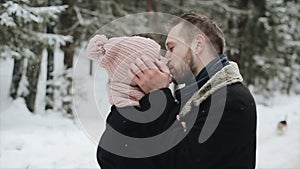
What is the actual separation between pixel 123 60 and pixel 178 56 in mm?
240

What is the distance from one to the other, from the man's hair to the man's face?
0.03 m

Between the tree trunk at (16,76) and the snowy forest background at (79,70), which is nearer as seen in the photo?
the snowy forest background at (79,70)

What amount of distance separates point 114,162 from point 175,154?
10.9 inches

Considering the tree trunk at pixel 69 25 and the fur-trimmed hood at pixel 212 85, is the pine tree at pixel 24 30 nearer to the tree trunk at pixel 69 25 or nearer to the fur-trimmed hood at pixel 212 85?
the tree trunk at pixel 69 25

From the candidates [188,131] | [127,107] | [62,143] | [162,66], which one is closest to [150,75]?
[162,66]

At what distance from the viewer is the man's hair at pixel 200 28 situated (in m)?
1.88

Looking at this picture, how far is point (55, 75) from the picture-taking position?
11.4 m

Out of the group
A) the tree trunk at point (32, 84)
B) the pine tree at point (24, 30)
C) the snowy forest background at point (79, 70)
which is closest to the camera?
the snowy forest background at point (79, 70)

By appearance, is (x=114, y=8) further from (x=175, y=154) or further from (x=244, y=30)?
(x=175, y=154)

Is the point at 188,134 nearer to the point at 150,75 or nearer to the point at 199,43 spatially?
Answer: the point at 150,75

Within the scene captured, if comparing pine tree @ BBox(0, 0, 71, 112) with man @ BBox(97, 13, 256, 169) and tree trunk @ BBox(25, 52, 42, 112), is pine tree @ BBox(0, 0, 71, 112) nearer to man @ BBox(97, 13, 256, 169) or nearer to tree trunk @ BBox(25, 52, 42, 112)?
tree trunk @ BBox(25, 52, 42, 112)

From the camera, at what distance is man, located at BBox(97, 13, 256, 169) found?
175 cm

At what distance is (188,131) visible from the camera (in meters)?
1.76

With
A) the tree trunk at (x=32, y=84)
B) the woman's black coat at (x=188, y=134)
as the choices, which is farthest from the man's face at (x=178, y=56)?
the tree trunk at (x=32, y=84)
